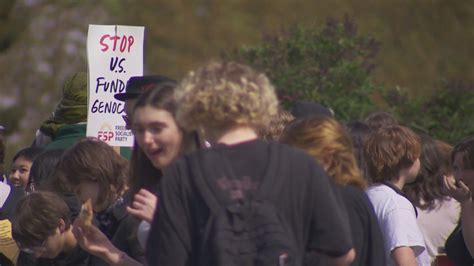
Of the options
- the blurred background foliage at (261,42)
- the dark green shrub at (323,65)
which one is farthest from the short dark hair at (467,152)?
the blurred background foliage at (261,42)

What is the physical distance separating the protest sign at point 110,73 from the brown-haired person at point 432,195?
184 cm

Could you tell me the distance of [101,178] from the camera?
5844mm

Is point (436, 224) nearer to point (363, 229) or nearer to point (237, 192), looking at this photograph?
point (363, 229)

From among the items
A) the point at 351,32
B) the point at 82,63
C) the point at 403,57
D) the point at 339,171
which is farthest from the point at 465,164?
the point at 403,57

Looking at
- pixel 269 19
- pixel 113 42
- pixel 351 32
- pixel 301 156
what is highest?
pixel 269 19

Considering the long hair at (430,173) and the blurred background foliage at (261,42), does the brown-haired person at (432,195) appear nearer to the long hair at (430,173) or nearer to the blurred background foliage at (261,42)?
the long hair at (430,173)

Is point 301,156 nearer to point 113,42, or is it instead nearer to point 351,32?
point 113,42

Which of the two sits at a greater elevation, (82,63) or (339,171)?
(82,63)

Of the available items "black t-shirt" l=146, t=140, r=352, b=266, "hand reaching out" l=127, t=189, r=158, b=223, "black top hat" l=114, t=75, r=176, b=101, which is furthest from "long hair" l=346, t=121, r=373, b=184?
"black t-shirt" l=146, t=140, r=352, b=266

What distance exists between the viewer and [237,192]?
170 inches

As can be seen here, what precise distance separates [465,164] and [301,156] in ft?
8.86

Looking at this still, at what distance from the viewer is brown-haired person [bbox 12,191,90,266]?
584 cm

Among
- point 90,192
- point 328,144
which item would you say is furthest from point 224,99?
point 90,192

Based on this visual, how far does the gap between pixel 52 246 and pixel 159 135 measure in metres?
1.25
